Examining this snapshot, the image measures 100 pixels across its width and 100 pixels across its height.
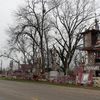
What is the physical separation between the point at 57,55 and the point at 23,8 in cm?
1676

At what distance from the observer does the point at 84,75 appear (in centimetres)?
4316

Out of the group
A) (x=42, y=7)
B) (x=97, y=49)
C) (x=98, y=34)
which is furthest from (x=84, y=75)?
(x=42, y=7)

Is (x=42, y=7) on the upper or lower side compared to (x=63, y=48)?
upper

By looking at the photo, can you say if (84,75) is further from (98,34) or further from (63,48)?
(63,48)

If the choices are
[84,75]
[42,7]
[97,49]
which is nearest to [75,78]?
[84,75]

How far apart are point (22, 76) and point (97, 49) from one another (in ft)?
80.1

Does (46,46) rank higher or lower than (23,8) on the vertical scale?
lower

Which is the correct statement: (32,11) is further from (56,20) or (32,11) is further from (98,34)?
(98,34)

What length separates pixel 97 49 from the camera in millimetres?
54344

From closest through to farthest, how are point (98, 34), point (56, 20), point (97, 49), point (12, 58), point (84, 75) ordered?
point (84, 75), point (97, 49), point (98, 34), point (56, 20), point (12, 58)

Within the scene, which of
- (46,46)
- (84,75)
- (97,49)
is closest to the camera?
(84,75)

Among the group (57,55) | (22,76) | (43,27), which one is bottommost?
(22,76)

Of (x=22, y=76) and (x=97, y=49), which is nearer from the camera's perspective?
(x=97, y=49)

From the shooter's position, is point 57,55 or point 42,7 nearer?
point 42,7
